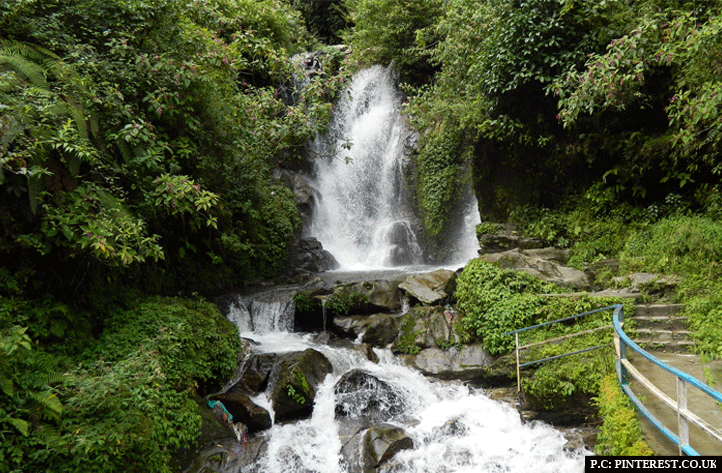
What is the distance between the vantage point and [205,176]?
34.5 feet

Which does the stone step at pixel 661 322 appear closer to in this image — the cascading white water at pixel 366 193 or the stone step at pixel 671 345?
the stone step at pixel 671 345

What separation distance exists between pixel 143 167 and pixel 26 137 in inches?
80.7

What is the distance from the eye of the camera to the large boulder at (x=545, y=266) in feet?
31.6

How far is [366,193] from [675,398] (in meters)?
14.6

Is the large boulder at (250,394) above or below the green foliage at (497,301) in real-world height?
below

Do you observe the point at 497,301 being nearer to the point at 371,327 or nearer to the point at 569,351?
the point at 569,351

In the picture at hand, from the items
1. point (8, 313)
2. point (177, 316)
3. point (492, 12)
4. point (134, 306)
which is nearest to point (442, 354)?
point (177, 316)

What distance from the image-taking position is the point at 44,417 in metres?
5.10

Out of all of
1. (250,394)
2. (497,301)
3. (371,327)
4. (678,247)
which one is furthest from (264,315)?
(678,247)

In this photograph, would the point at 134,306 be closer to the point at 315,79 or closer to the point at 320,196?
the point at 315,79

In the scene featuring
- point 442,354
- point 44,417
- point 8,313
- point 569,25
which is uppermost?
point 569,25

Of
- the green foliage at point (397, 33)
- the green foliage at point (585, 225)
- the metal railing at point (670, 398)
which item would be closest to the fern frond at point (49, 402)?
the metal railing at point (670, 398)

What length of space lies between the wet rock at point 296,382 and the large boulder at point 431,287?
3.27 metres

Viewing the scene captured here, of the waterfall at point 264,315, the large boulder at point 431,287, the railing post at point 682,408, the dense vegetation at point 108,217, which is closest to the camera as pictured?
the railing post at point 682,408
